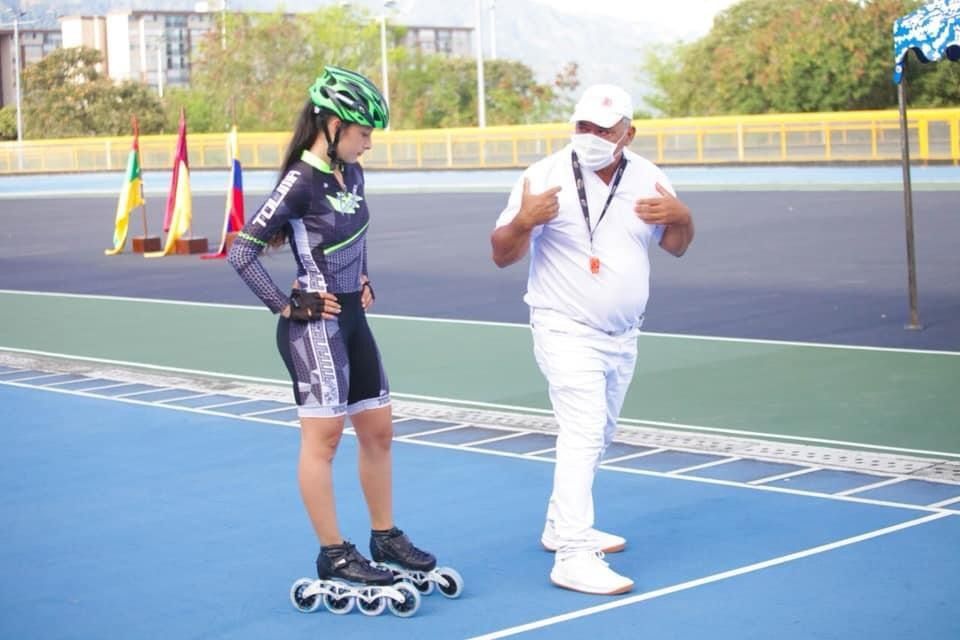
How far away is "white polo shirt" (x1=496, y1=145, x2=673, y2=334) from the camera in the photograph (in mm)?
6602

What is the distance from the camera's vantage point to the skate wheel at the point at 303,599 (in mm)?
6402

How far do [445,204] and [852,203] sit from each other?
29.9 feet

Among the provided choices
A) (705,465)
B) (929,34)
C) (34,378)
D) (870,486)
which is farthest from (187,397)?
(929,34)

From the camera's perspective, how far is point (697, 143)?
45.1 m

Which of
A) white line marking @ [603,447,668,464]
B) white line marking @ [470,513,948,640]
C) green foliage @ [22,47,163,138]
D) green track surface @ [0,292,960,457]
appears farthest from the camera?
green foliage @ [22,47,163,138]

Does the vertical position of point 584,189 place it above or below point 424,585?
above

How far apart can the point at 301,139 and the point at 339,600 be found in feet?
5.71

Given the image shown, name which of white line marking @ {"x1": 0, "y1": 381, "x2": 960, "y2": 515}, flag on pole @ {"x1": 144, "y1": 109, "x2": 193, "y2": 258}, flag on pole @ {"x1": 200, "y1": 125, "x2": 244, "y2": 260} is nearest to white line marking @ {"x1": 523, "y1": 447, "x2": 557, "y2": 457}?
white line marking @ {"x1": 0, "y1": 381, "x2": 960, "y2": 515}

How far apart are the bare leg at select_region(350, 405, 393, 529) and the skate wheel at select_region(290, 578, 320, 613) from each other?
0.45 metres

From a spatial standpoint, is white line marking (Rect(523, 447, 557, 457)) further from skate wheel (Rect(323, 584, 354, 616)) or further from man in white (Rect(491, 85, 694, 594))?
skate wheel (Rect(323, 584, 354, 616))

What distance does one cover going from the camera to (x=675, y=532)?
7.47 meters

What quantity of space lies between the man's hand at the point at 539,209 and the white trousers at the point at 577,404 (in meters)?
0.46

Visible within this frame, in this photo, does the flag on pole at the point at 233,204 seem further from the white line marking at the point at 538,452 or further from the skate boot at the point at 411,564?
the skate boot at the point at 411,564

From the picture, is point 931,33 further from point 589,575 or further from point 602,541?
point 589,575
